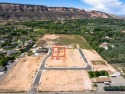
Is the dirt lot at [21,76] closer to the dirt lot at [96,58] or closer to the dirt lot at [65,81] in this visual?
the dirt lot at [65,81]

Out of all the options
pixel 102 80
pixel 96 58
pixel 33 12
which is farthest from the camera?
pixel 33 12

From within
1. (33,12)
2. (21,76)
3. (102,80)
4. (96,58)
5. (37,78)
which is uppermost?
(33,12)

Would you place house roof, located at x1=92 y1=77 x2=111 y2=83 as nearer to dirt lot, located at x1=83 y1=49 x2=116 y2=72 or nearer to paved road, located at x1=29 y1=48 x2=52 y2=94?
dirt lot, located at x1=83 y1=49 x2=116 y2=72

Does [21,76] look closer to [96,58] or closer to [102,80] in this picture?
[102,80]

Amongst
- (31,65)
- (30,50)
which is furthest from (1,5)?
(31,65)

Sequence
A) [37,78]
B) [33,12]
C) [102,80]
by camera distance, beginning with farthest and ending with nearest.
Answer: [33,12] → [37,78] → [102,80]

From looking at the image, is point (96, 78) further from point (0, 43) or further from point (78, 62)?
point (0, 43)

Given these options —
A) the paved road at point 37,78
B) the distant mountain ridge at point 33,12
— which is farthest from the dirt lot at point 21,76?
the distant mountain ridge at point 33,12

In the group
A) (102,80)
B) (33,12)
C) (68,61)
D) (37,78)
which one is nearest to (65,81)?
(37,78)
